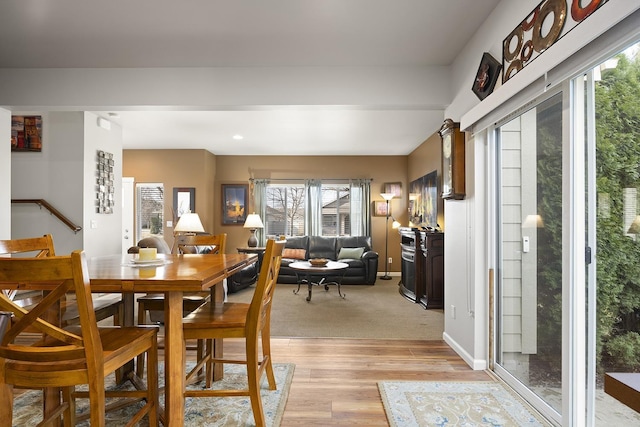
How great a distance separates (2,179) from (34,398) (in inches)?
85.8

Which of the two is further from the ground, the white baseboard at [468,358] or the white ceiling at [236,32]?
the white ceiling at [236,32]

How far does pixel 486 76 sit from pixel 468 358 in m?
2.06

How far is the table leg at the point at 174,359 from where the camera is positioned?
174 centimetres

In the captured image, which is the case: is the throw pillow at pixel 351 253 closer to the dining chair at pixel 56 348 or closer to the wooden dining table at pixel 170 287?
the wooden dining table at pixel 170 287

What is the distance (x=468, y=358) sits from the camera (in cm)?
302

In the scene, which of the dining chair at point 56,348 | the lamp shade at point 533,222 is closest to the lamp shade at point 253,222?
the lamp shade at point 533,222

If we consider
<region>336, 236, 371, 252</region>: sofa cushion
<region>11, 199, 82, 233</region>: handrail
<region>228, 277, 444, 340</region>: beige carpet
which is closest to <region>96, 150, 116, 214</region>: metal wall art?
<region>11, 199, 82, 233</region>: handrail

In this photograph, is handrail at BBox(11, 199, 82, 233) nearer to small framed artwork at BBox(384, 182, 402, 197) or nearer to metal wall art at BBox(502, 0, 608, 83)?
metal wall art at BBox(502, 0, 608, 83)

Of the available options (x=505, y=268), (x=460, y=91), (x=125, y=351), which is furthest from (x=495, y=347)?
(x=125, y=351)

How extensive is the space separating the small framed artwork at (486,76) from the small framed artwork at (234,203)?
613 cm

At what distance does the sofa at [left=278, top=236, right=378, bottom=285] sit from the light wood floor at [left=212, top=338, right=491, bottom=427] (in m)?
3.44

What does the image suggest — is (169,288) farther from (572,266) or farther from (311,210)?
(311,210)

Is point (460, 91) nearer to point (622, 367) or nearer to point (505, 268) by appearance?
point (505, 268)

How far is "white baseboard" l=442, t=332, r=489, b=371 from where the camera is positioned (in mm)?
2910
